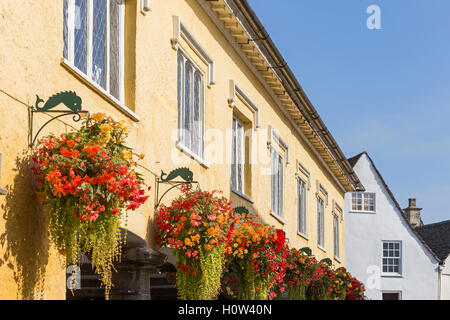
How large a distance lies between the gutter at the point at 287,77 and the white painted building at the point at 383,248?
13.0 metres

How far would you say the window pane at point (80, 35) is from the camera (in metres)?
8.60

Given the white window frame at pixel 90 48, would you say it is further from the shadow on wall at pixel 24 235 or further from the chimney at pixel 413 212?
the chimney at pixel 413 212

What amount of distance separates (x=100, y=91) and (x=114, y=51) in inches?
47.6

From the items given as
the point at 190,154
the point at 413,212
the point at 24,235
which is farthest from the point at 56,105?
the point at 413,212

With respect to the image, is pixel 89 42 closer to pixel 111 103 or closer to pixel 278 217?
pixel 111 103

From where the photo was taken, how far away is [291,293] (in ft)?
54.5

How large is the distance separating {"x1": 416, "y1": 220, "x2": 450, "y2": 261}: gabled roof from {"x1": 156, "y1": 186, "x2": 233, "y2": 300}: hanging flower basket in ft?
109

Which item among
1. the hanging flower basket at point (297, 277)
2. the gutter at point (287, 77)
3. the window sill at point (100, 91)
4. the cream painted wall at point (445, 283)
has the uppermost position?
the gutter at point (287, 77)

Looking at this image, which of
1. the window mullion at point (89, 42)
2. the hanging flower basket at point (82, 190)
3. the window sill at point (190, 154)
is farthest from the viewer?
the window sill at point (190, 154)

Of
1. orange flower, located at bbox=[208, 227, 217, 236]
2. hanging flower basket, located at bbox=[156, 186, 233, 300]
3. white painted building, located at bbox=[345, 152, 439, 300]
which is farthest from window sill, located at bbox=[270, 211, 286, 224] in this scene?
white painted building, located at bbox=[345, 152, 439, 300]

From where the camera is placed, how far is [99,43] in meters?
9.18

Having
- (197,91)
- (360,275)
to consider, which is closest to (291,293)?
(197,91)

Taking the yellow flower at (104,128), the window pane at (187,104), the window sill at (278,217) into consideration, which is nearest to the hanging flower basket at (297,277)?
the window sill at (278,217)
